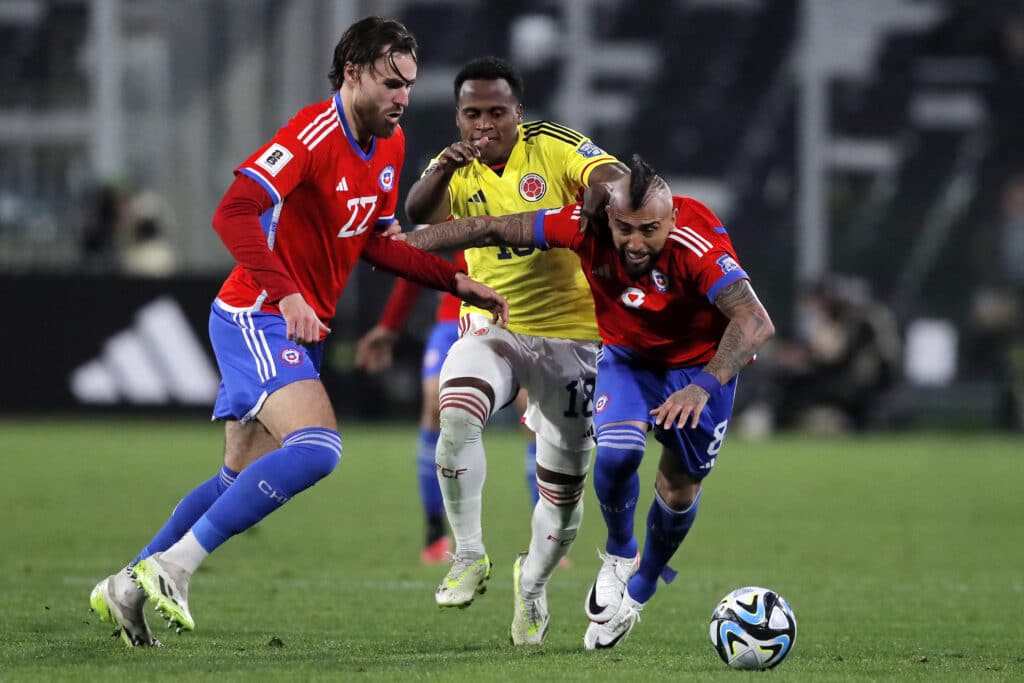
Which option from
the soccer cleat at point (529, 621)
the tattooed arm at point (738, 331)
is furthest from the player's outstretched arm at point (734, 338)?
the soccer cleat at point (529, 621)

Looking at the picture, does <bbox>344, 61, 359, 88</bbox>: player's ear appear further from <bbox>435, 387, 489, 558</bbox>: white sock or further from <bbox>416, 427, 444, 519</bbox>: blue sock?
<bbox>416, 427, 444, 519</bbox>: blue sock

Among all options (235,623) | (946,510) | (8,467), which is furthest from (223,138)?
(235,623)

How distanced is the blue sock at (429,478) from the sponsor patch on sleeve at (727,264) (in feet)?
11.7

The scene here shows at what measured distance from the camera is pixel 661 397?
6.66 m

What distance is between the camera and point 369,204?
643 cm

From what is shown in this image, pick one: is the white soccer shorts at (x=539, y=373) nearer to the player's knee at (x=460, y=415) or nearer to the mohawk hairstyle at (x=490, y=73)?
the player's knee at (x=460, y=415)

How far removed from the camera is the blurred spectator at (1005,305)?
21.5 metres

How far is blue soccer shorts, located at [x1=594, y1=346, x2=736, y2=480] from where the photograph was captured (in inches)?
259

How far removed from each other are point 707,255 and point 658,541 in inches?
48.6

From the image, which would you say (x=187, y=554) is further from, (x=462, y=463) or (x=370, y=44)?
(x=370, y=44)

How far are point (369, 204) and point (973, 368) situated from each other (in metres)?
16.9

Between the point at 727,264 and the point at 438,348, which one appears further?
the point at 438,348

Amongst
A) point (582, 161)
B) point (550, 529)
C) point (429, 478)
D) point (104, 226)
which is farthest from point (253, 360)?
point (104, 226)

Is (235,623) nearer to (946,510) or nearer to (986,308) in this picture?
(946,510)
